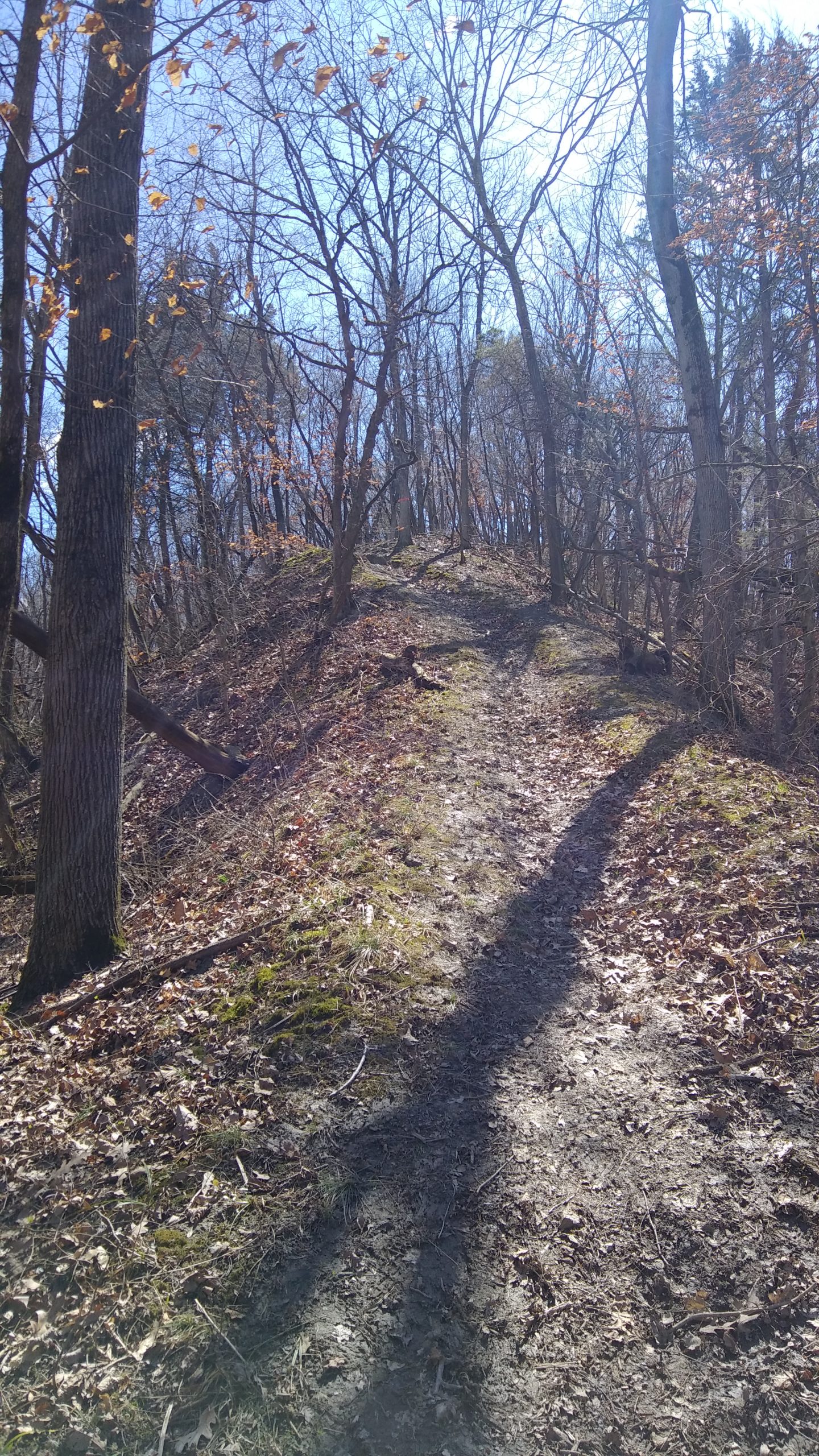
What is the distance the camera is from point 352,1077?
4.34 metres

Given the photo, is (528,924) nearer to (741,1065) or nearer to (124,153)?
(741,1065)

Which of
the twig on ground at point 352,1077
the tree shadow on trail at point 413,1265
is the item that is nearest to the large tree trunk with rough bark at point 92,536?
the twig on ground at point 352,1077

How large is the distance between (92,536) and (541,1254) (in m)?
5.08

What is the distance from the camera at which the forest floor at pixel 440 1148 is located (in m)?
2.88

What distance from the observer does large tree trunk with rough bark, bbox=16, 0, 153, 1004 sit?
5.85 meters

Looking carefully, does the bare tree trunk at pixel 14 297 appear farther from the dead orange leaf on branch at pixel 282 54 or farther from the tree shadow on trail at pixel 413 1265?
the tree shadow on trail at pixel 413 1265

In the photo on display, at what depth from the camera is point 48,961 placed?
590 cm

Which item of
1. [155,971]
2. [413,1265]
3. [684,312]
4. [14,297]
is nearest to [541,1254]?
[413,1265]

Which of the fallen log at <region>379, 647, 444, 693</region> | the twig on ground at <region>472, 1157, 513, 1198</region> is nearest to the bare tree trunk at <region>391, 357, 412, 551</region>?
the fallen log at <region>379, 647, 444, 693</region>

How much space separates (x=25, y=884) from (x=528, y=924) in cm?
585

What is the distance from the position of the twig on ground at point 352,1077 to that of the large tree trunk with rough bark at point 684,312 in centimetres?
713

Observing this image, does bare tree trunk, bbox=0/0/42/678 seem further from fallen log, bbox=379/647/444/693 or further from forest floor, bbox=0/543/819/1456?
fallen log, bbox=379/647/444/693

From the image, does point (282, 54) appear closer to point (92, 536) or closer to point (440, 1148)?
point (92, 536)

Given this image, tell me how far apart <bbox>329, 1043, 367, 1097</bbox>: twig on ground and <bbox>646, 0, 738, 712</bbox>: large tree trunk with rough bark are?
713 centimetres
